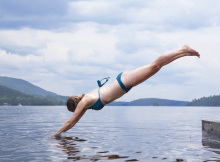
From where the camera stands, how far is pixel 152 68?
280 inches

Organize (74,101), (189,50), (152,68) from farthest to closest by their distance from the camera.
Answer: (74,101) < (189,50) < (152,68)

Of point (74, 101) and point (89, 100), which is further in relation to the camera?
point (74, 101)

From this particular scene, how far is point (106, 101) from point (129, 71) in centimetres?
135

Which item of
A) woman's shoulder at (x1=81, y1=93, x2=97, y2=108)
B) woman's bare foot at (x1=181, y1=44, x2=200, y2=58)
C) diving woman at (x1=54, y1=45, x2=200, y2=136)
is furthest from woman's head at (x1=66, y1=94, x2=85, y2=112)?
woman's bare foot at (x1=181, y1=44, x2=200, y2=58)

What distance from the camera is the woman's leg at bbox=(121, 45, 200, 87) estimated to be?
23.1 ft

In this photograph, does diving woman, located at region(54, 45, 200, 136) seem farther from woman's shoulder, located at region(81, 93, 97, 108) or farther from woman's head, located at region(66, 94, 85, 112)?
woman's head, located at region(66, 94, 85, 112)

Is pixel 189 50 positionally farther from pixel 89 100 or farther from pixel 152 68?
pixel 89 100

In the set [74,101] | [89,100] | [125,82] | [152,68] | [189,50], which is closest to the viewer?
[152,68]

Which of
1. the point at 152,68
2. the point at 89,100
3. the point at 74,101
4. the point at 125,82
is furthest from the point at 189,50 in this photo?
the point at 74,101

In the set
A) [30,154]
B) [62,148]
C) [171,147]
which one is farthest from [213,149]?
[30,154]

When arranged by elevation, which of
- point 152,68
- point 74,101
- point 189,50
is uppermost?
point 189,50

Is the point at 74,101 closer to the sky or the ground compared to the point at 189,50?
closer to the ground

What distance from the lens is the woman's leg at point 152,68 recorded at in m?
7.05

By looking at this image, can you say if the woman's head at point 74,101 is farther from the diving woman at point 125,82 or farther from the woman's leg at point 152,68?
the woman's leg at point 152,68
